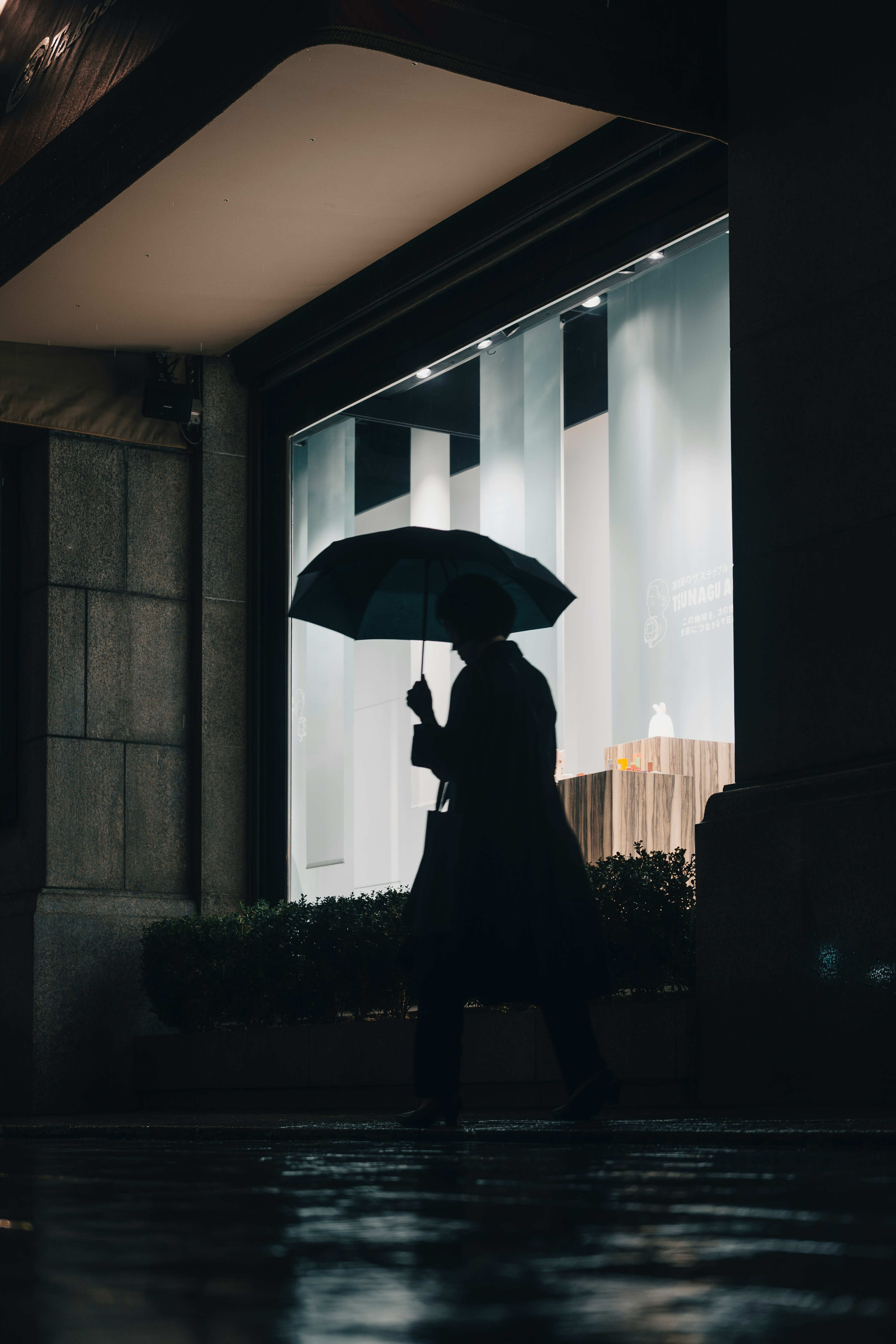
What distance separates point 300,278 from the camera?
12219 millimetres

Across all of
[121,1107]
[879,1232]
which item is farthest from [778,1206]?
[121,1107]

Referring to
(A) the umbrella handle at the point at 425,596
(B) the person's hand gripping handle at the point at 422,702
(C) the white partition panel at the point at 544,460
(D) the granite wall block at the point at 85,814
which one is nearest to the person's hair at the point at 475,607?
(B) the person's hand gripping handle at the point at 422,702

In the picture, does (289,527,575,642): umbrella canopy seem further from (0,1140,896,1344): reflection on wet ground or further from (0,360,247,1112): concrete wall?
(0,360,247,1112): concrete wall

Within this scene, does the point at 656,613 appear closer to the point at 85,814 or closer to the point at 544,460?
the point at 544,460

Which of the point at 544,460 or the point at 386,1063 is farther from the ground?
the point at 544,460

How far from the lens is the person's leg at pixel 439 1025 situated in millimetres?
5992

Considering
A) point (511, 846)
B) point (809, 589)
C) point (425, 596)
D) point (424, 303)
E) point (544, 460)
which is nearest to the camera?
point (511, 846)

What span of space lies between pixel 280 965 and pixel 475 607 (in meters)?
4.55

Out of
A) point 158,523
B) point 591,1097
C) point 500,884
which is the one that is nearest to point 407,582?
point 500,884

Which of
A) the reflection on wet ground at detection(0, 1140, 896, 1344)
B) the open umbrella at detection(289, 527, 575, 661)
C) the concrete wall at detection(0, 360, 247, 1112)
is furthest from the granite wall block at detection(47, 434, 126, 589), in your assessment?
the reflection on wet ground at detection(0, 1140, 896, 1344)

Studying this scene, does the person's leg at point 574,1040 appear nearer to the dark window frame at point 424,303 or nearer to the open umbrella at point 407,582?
the open umbrella at point 407,582

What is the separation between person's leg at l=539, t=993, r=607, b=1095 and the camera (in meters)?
5.92

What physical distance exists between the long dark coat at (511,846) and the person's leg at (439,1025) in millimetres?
55

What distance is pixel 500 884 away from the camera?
6070mm
